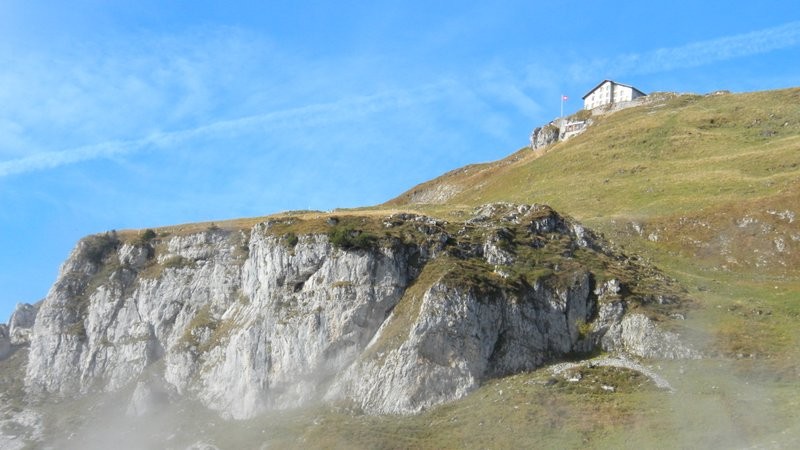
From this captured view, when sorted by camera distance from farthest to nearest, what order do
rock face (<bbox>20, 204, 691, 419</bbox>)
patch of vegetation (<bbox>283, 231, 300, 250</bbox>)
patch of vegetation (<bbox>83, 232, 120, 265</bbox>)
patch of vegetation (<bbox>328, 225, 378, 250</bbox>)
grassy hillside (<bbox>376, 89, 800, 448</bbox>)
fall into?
patch of vegetation (<bbox>83, 232, 120, 265</bbox>), patch of vegetation (<bbox>283, 231, 300, 250</bbox>), patch of vegetation (<bbox>328, 225, 378, 250</bbox>), rock face (<bbox>20, 204, 691, 419</bbox>), grassy hillside (<bbox>376, 89, 800, 448</bbox>)

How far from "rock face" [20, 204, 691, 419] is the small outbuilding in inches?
3791

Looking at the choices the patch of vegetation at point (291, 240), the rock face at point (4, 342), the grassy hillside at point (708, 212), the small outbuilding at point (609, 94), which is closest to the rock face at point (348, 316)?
the patch of vegetation at point (291, 240)

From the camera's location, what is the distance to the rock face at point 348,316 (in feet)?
228

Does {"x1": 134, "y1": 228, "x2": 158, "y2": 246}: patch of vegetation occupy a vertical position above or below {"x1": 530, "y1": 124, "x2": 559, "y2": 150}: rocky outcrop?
below

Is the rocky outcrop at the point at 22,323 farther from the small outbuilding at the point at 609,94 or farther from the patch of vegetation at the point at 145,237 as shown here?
the small outbuilding at the point at 609,94

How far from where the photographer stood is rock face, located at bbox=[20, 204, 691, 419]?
69.4m

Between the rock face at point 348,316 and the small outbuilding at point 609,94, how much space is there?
316 feet

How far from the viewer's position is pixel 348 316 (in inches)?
2933

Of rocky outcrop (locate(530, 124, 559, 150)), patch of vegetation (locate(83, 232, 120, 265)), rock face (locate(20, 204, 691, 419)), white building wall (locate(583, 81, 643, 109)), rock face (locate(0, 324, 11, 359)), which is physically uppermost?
white building wall (locate(583, 81, 643, 109))

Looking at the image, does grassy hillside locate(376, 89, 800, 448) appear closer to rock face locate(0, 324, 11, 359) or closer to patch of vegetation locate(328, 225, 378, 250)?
patch of vegetation locate(328, 225, 378, 250)

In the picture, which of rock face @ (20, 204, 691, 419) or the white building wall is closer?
rock face @ (20, 204, 691, 419)

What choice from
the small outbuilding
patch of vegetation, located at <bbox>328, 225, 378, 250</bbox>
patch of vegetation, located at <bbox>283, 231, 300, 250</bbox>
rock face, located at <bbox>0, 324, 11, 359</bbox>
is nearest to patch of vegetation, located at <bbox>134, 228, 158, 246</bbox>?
rock face, located at <bbox>0, 324, 11, 359</bbox>

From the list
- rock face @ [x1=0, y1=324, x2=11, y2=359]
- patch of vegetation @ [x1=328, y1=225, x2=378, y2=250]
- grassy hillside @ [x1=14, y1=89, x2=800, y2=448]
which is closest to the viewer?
grassy hillside @ [x1=14, y1=89, x2=800, y2=448]

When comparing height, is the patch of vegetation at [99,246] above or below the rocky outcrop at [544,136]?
below
